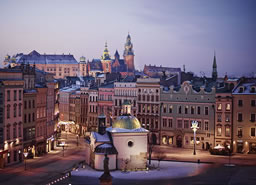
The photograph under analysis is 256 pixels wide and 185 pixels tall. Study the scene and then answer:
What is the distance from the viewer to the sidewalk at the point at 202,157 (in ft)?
A: 250

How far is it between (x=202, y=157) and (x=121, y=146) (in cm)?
1667

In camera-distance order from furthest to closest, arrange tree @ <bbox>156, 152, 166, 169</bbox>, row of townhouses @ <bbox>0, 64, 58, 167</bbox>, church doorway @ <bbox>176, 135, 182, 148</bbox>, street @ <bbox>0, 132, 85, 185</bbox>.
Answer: church doorway @ <bbox>176, 135, 182, 148</bbox>
tree @ <bbox>156, 152, 166, 169</bbox>
row of townhouses @ <bbox>0, 64, 58, 167</bbox>
street @ <bbox>0, 132, 85, 185</bbox>

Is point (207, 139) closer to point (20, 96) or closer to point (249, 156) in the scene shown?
point (249, 156)

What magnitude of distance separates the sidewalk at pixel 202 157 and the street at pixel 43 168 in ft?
44.0

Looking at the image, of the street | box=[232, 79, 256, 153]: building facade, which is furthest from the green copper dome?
box=[232, 79, 256, 153]: building facade

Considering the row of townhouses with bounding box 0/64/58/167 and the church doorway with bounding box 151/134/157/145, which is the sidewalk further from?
the row of townhouses with bounding box 0/64/58/167

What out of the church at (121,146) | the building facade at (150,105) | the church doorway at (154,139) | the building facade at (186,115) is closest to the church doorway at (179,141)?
the building facade at (186,115)

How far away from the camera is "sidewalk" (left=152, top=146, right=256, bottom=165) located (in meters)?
76.2

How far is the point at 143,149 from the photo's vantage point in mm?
70000

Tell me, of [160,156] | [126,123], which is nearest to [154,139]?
[160,156]

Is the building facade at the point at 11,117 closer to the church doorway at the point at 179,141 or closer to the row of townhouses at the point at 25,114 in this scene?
the row of townhouses at the point at 25,114

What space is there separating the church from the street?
4579 mm

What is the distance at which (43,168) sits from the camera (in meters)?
69.5

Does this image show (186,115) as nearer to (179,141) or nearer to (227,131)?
(179,141)
